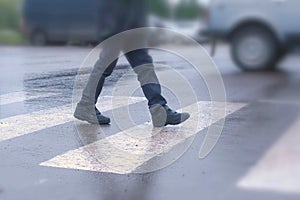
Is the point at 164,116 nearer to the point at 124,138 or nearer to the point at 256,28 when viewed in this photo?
the point at 124,138

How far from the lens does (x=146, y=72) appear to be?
564 centimetres

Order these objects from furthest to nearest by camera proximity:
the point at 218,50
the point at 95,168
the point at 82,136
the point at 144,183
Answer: the point at 218,50, the point at 82,136, the point at 95,168, the point at 144,183

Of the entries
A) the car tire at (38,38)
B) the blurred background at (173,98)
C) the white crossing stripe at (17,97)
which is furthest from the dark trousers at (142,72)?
the car tire at (38,38)

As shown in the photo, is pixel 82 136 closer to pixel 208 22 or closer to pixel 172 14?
pixel 172 14

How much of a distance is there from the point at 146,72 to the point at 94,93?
0.55m

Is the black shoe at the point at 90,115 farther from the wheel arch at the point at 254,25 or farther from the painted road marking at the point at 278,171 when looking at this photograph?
the wheel arch at the point at 254,25

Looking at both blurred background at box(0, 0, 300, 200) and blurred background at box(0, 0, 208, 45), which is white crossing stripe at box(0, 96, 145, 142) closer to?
blurred background at box(0, 0, 300, 200)

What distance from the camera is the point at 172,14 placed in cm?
696

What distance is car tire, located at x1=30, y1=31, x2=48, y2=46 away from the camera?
1098cm

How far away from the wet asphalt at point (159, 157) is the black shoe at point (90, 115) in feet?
0.33

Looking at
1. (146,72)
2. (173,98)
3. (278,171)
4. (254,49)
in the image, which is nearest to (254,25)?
(254,49)

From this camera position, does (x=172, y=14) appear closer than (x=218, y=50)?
Yes

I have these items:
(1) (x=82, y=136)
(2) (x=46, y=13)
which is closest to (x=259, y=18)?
(2) (x=46, y=13)

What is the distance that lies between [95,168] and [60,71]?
4260mm
